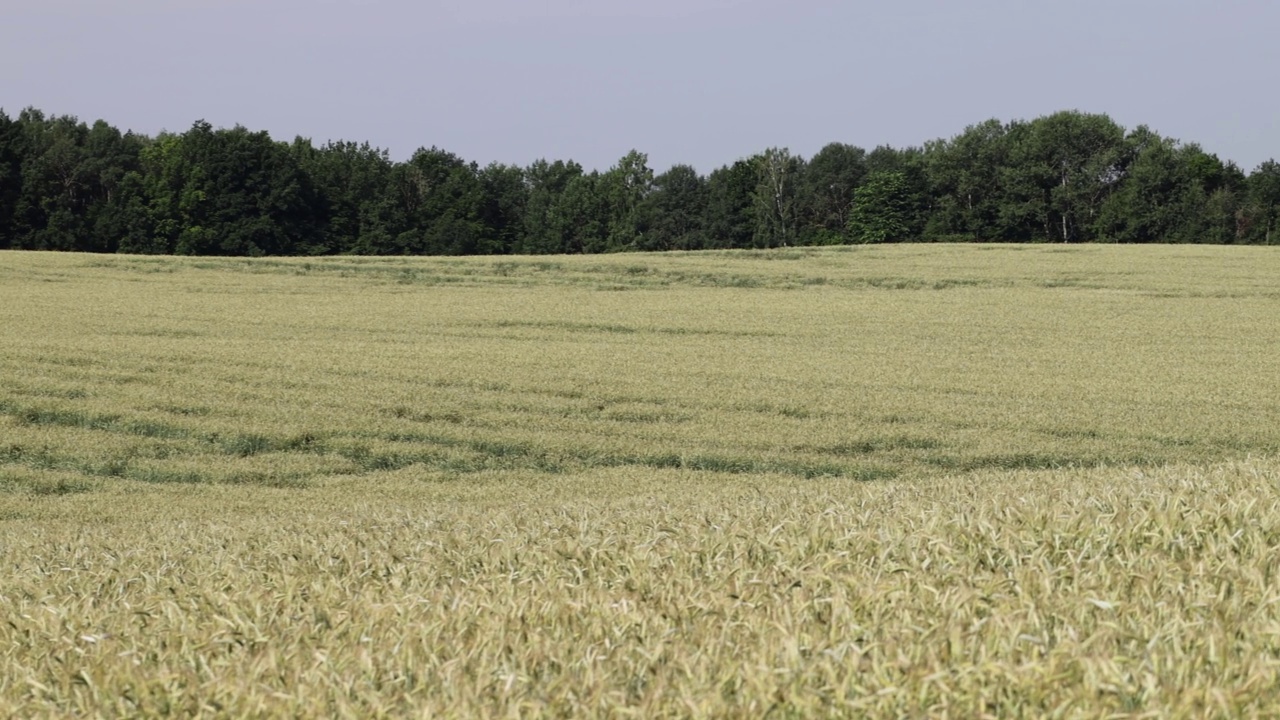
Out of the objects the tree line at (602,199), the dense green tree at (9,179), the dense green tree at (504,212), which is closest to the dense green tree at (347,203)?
the tree line at (602,199)

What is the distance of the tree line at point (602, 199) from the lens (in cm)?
8106

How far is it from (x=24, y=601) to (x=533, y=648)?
2287 millimetres

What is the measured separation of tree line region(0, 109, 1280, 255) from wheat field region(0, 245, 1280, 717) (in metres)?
38.6

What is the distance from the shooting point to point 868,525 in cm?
409

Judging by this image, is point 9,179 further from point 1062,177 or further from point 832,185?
point 1062,177

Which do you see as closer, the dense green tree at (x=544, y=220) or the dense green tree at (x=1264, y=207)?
the dense green tree at (x=1264, y=207)

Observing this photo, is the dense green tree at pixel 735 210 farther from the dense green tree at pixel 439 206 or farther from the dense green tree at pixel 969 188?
the dense green tree at pixel 439 206

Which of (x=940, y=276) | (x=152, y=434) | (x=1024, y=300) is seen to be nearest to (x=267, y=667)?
(x=152, y=434)

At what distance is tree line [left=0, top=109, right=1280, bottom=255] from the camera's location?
81062mm

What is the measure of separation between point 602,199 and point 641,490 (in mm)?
102270

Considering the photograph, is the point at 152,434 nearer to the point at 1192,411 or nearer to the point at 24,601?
the point at 24,601

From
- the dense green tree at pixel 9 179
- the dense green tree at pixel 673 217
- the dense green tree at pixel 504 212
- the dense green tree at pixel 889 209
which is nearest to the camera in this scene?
the dense green tree at pixel 9 179

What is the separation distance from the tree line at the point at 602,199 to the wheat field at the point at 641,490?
38.6 m

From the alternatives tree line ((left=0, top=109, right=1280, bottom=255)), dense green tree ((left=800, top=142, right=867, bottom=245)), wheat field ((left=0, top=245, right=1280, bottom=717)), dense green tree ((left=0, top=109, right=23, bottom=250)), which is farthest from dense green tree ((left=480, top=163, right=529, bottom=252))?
wheat field ((left=0, top=245, right=1280, bottom=717))
